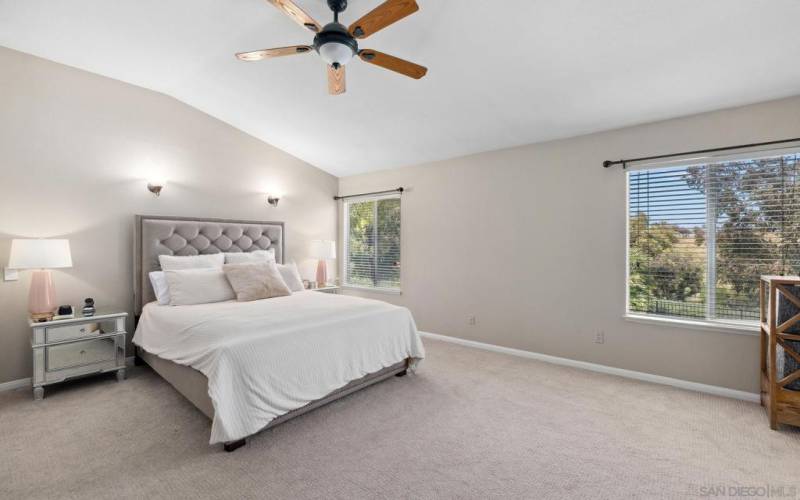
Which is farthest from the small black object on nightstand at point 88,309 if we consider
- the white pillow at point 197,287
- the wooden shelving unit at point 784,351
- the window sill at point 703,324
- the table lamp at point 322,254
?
the wooden shelving unit at point 784,351

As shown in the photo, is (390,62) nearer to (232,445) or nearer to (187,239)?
A: (232,445)

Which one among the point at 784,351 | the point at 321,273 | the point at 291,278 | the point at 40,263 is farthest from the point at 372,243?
the point at 784,351

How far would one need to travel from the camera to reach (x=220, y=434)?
82.7 inches

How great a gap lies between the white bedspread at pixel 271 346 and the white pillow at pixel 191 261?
1.45 ft

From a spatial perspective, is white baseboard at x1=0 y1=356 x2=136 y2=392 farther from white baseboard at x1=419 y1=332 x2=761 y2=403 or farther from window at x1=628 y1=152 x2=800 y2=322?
window at x1=628 y1=152 x2=800 y2=322

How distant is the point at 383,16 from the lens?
6.57 feet

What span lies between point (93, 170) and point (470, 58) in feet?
12.2

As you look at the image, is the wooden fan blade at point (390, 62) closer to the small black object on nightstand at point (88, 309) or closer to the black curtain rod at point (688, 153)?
the black curtain rod at point (688, 153)

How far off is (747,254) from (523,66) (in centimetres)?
233

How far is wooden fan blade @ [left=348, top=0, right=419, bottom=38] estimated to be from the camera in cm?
190

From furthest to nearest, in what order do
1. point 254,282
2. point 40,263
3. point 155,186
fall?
point 155,186, point 254,282, point 40,263

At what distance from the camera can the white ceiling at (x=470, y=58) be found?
7.47ft

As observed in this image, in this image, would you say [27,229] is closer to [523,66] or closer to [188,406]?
[188,406]

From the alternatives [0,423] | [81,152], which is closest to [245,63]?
[81,152]
